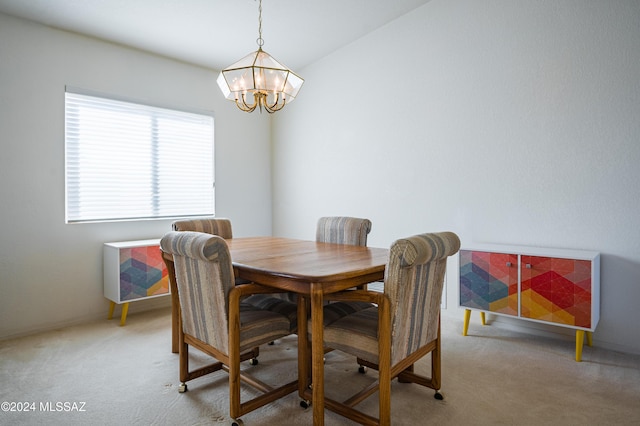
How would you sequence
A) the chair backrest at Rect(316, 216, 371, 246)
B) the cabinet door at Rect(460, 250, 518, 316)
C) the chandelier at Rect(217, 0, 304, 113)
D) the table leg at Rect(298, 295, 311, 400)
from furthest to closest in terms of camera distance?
the chair backrest at Rect(316, 216, 371, 246), the cabinet door at Rect(460, 250, 518, 316), the chandelier at Rect(217, 0, 304, 113), the table leg at Rect(298, 295, 311, 400)

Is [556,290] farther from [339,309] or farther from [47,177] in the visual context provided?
[47,177]

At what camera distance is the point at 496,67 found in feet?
9.96

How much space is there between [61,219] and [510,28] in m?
3.98

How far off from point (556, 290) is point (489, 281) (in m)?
0.42

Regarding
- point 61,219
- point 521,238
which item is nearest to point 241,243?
point 61,219

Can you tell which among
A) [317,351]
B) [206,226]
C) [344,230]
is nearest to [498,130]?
[344,230]

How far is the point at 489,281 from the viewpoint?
277 cm

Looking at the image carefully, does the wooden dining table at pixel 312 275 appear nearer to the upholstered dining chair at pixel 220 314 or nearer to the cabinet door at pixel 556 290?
the upholstered dining chair at pixel 220 314

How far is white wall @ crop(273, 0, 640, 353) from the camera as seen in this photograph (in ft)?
8.39

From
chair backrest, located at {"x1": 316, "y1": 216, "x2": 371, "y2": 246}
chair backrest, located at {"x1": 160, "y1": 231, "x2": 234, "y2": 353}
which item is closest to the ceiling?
chair backrest, located at {"x1": 316, "y1": 216, "x2": 371, "y2": 246}

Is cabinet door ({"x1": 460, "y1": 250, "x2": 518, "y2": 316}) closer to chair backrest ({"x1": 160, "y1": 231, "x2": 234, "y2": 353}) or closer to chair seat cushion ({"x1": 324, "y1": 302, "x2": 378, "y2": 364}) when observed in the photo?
chair seat cushion ({"x1": 324, "y1": 302, "x2": 378, "y2": 364})

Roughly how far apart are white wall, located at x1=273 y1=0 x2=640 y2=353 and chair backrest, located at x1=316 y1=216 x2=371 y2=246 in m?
0.92

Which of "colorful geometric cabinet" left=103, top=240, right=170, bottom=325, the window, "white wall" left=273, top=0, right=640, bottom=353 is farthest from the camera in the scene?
the window

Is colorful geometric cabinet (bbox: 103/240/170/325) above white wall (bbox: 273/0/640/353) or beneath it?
beneath
